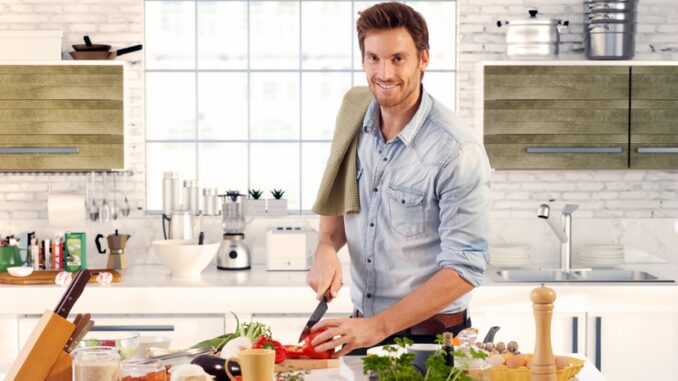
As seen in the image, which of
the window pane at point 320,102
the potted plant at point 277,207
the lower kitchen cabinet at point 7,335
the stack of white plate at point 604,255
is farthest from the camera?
the window pane at point 320,102

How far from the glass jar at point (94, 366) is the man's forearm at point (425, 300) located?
94cm

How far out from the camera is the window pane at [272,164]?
22.5ft

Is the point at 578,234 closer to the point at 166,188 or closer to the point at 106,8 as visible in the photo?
the point at 166,188

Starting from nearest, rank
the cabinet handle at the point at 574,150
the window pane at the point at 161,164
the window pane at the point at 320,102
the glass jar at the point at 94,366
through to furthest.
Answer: the glass jar at the point at 94,366 < the cabinet handle at the point at 574,150 < the window pane at the point at 161,164 < the window pane at the point at 320,102

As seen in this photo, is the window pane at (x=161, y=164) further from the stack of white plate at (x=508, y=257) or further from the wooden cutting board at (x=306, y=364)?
the wooden cutting board at (x=306, y=364)

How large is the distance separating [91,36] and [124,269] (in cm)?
148

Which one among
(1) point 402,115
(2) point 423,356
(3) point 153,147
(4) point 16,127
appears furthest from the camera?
(3) point 153,147

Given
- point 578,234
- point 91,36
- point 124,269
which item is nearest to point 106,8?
point 91,36

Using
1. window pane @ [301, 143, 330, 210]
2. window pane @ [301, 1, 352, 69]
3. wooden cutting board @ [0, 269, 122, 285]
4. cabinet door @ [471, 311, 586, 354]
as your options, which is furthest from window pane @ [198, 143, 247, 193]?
cabinet door @ [471, 311, 586, 354]

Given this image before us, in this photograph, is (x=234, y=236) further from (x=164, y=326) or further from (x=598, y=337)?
(x=598, y=337)

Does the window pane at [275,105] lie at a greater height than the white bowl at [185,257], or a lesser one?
greater

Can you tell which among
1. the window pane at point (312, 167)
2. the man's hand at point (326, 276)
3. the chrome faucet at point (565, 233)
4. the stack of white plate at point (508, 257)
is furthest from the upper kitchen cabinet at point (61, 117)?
the man's hand at point (326, 276)

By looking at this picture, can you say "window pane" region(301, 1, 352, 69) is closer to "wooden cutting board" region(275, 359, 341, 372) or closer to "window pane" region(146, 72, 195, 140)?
"window pane" region(146, 72, 195, 140)

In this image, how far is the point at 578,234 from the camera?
6473 millimetres
